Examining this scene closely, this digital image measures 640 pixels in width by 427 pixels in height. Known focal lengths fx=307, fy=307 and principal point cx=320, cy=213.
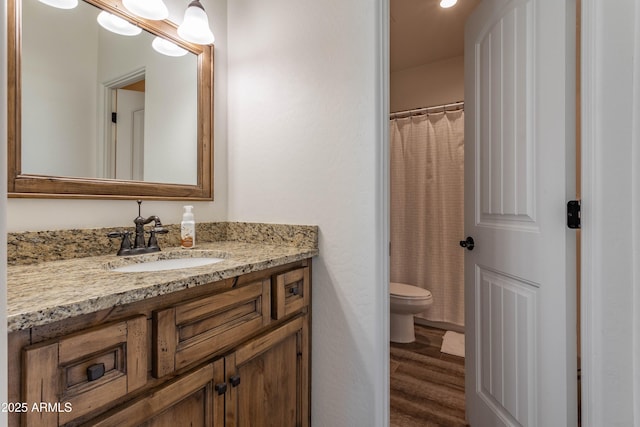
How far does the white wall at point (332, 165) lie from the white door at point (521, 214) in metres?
0.49

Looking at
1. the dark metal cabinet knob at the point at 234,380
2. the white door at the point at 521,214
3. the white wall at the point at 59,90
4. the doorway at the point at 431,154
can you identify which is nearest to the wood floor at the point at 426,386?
the doorway at the point at 431,154

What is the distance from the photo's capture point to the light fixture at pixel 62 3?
105 cm

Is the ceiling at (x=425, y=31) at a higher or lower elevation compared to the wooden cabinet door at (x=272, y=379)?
higher

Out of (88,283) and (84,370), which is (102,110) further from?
(84,370)

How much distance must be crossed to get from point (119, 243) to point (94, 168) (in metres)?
0.29

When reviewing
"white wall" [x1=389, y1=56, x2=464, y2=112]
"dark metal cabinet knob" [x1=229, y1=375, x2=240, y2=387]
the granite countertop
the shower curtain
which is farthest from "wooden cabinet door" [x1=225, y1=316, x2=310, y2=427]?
"white wall" [x1=389, y1=56, x2=464, y2=112]

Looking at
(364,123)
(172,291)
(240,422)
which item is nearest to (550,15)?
(364,123)

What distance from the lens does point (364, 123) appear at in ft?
4.01

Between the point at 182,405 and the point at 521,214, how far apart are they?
127 centimetres

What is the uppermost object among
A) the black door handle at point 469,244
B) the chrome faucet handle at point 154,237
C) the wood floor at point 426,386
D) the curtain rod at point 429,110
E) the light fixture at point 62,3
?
the curtain rod at point 429,110

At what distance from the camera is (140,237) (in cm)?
119

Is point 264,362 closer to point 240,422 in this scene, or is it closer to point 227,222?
point 240,422

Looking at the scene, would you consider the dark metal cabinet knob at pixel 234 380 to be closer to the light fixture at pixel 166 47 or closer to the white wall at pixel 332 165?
the white wall at pixel 332 165

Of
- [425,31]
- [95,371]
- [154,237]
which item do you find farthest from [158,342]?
[425,31]
